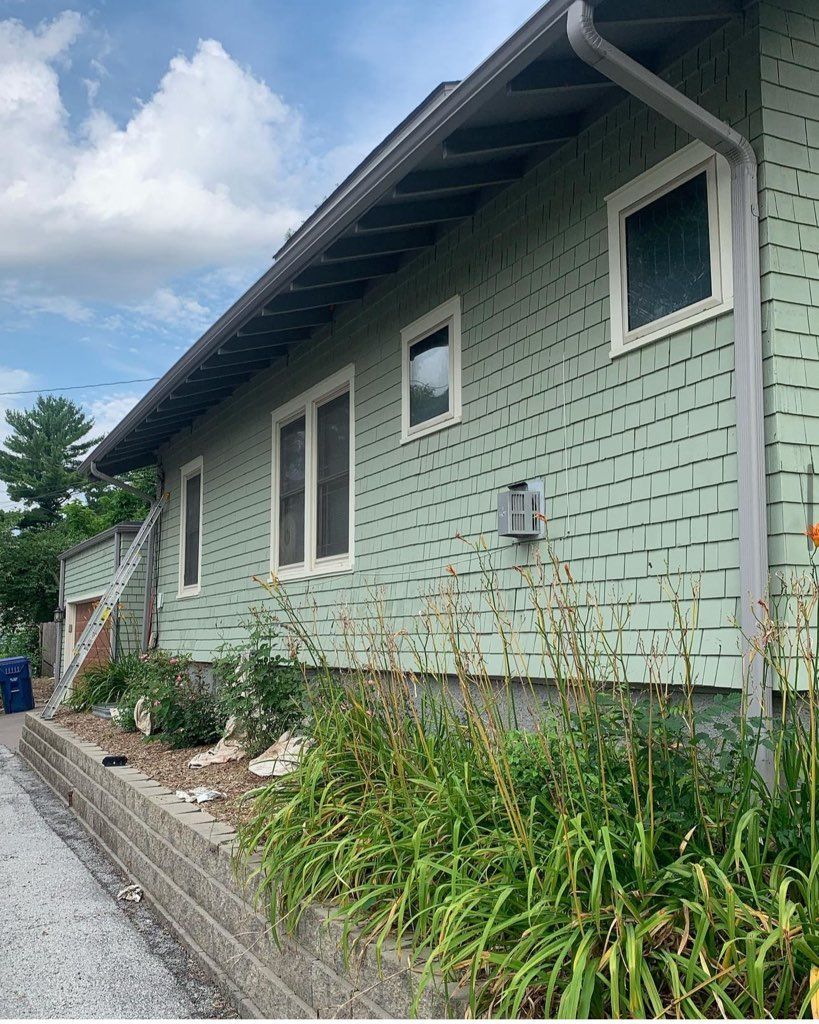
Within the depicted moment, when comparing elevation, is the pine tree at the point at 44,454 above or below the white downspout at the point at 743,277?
above

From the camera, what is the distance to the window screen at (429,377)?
→ 6090 millimetres

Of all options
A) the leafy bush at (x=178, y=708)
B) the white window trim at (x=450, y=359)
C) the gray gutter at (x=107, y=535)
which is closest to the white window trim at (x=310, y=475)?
the white window trim at (x=450, y=359)

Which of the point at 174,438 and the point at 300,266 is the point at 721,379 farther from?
the point at 174,438

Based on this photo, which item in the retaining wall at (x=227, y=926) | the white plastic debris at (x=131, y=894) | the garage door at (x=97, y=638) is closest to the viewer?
the retaining wall at (x=227, y=926)

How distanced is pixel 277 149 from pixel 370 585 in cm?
1895

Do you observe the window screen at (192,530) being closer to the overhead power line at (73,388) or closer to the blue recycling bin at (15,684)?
the blue recycling bin at (15,684)

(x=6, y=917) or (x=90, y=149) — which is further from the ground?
(x=90, y=149)

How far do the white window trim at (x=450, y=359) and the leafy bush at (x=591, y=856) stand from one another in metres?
2.46

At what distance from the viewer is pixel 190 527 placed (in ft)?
38.4

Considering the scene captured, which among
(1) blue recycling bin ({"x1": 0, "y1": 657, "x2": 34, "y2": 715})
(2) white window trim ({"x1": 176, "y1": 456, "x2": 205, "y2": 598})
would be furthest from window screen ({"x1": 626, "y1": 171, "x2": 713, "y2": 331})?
(1) blue recycling bin ({"x1": 0, "y1": 657, "x2": 34, "y2": 715})

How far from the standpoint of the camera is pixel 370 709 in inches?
172

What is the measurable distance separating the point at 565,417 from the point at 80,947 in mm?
3657

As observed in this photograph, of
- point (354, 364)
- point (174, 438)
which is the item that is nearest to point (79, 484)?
point (174, 438)

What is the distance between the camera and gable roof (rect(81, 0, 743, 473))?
12.7 ft
